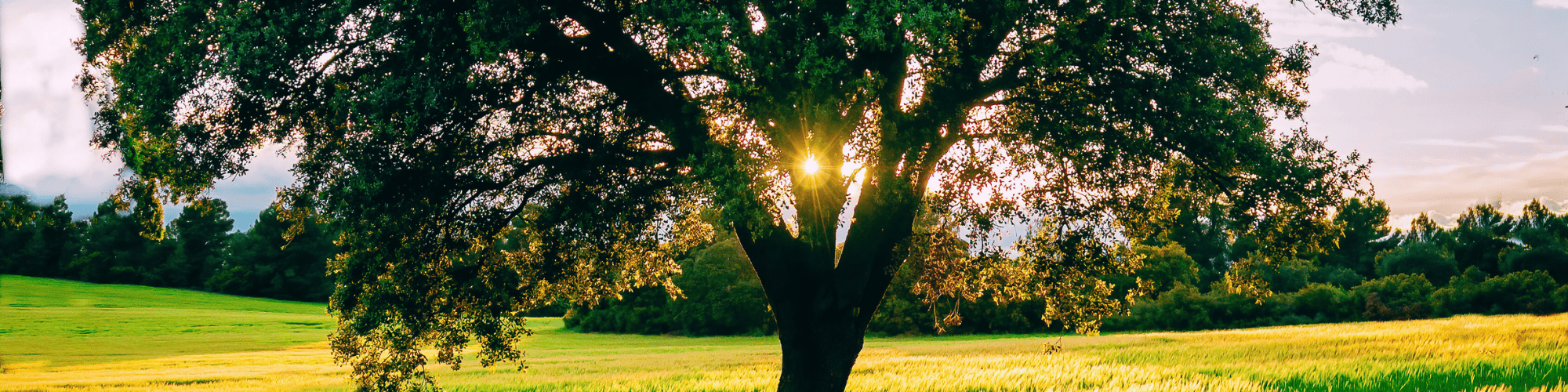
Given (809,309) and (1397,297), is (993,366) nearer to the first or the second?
(809,309)

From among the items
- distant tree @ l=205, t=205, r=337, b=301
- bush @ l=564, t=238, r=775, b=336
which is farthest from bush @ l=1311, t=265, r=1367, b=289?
distant tree @ l=205, t=205, r=337, b=301

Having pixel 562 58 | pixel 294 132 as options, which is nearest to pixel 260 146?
pixel 294 132

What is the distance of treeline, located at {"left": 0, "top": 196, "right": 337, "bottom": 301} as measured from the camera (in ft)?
290

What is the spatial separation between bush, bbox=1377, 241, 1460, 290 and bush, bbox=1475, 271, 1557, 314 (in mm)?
5882

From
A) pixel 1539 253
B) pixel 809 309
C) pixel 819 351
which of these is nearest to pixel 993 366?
pixel 819 351

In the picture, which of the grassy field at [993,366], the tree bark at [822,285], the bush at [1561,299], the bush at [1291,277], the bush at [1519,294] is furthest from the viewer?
the bush at [1291,277]

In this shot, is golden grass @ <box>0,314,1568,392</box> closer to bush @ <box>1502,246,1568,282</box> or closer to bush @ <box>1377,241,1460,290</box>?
bush @ <box>1502,246,1568,282</box>

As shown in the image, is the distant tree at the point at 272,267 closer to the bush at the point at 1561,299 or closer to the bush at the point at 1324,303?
the bush at the point at 1324,303

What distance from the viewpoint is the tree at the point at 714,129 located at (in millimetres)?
8781

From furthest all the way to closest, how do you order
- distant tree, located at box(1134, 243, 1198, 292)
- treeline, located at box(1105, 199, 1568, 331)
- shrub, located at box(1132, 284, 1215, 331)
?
distant tree, located at box(1134, 243, 1198, 292)
shrub, located at box(1132, 284, 1215, 331)
treeline, located at box(1105, 199, 1568, 331)

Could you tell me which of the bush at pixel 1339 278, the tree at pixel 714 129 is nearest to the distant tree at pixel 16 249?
the tree at pixel 714 129

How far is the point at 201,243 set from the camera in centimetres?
9456

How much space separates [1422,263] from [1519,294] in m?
9.48

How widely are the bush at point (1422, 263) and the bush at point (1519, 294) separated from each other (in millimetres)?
5882
